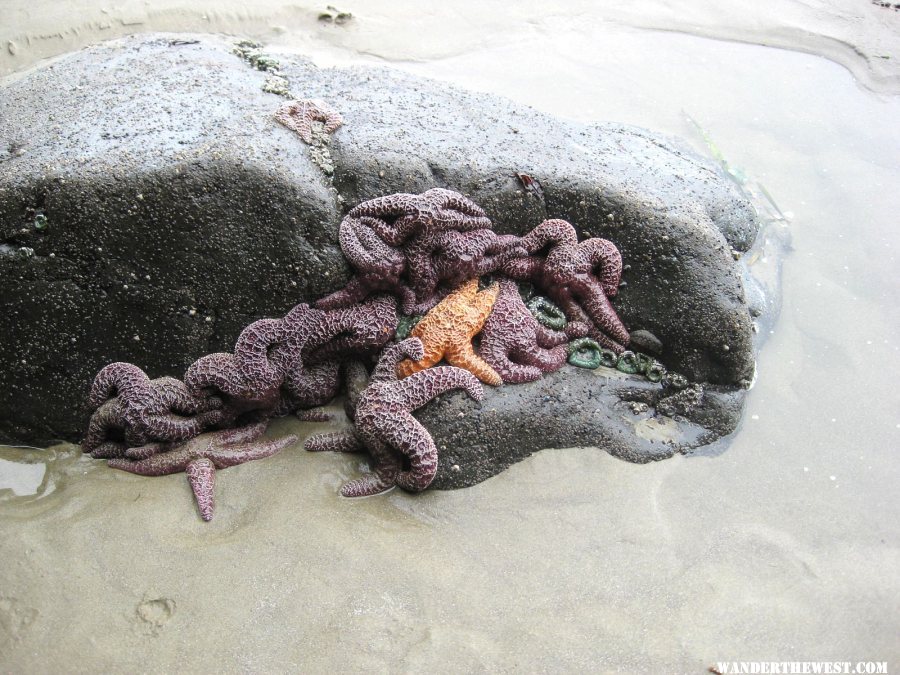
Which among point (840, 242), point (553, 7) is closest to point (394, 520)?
point (840, 242)

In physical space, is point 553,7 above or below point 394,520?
above

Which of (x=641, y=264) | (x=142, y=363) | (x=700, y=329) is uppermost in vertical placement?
(x=641, y=264)

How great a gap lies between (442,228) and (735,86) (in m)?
6.10

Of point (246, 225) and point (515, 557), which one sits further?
point (246, 225)

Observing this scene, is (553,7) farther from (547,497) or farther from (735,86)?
(547,497)

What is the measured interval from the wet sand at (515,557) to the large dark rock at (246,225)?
15.4 inches

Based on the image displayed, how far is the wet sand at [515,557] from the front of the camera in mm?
3576

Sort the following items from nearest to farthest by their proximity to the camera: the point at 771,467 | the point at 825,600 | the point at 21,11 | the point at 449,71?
1. the point at 825,600
2. the point at 771,467
3. the point at 21,11
4. the point at 449,71

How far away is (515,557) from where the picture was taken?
4031mm

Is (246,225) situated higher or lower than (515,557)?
higher

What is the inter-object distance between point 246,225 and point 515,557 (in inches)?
104

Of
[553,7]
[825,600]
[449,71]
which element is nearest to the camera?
[825,600]

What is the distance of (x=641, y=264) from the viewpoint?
4.81m

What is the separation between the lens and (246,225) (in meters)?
4.21
